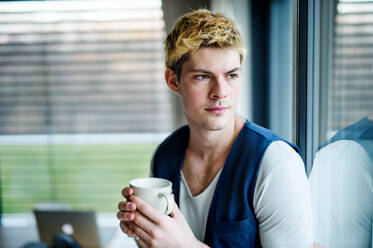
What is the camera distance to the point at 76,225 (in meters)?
1.62

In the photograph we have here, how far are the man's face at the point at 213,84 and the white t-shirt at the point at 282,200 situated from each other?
12 centimetres

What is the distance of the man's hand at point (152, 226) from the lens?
617 millimetres

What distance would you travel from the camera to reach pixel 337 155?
1.79 feet

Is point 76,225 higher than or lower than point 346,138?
lower

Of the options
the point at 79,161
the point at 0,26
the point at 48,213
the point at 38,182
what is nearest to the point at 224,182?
the point at 48,213

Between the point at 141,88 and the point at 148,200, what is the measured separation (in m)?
1.87

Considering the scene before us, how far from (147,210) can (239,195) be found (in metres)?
0.20

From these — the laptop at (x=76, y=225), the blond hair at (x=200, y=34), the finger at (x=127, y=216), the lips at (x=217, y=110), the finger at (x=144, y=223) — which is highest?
the blond hair at (x=200, y=34)

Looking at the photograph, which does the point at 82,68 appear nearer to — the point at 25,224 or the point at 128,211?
the point at 25,224

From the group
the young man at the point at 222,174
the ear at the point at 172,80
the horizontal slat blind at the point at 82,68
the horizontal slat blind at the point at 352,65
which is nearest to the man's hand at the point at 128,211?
the young man at the point at 222,174

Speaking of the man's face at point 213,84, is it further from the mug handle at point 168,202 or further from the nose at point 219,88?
the mug handle at point 168,202

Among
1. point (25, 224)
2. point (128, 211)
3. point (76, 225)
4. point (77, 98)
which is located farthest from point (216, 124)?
point (25, 224)

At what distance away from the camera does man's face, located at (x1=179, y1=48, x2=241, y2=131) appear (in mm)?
683

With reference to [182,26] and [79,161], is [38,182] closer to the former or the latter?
[79,161]
